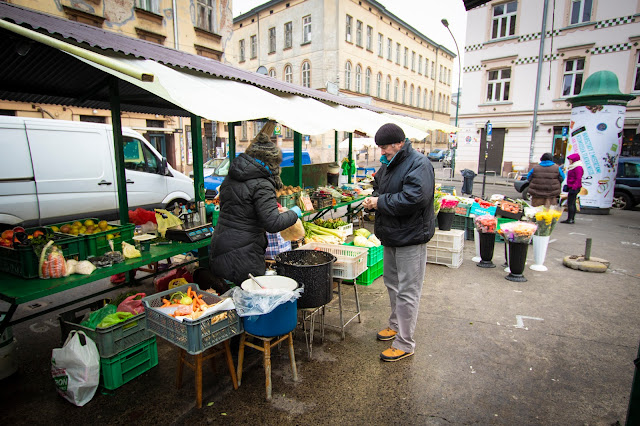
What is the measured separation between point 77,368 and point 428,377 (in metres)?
2.94

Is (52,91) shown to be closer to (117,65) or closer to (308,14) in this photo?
(117,65)

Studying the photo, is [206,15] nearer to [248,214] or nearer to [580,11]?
[580,11]

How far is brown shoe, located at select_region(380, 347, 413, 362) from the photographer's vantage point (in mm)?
3525

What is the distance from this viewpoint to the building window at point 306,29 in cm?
3048

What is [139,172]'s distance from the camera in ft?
26.9

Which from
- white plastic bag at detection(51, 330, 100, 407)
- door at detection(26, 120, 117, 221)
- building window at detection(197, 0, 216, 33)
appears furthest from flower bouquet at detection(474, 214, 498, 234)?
building window at detection(197, 0, 216, 33)

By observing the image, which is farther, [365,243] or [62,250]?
[365,243]

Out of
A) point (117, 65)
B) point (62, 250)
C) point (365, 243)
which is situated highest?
point (117, 65)

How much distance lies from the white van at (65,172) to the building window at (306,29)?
1023 inches

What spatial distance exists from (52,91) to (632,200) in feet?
53.1

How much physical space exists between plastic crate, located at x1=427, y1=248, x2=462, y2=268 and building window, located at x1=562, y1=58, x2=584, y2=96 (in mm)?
18264

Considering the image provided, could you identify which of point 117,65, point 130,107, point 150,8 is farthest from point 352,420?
point 150,8

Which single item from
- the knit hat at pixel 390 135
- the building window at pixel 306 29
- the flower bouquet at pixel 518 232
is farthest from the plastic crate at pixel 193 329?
the building window at pixel 306 29

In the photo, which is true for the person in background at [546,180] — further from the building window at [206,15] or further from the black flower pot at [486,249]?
the building window at [206,15]
